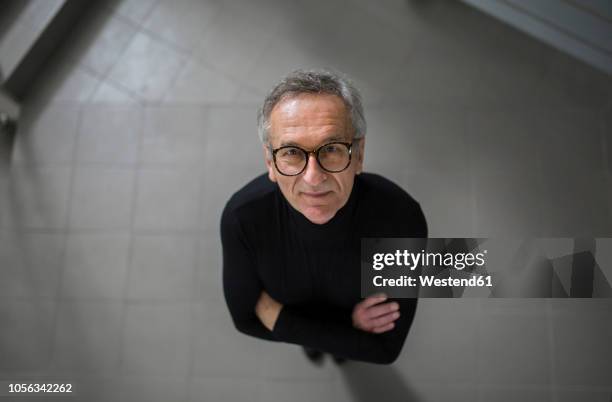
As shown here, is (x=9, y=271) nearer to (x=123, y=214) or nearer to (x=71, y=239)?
(x=71, y=239)

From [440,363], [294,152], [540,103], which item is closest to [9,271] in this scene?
[294,152]

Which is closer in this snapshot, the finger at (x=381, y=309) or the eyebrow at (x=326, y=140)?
the eyebrow at (x=326, y=140)

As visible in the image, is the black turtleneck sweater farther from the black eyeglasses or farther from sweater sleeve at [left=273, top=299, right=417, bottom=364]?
the black eyeglasses

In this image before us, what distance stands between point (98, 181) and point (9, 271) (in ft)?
1.48

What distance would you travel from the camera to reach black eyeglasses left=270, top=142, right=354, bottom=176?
3.20 feet

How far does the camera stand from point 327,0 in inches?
83.4

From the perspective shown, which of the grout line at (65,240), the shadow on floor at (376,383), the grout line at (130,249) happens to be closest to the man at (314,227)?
the shadow on floor at (376,383)

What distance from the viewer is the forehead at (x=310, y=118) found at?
37.8 inches

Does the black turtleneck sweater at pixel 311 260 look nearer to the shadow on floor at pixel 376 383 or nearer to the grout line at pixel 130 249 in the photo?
the shadow on floor at pixel 376 383

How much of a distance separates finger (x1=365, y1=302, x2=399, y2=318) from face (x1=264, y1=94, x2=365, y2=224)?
333 mm

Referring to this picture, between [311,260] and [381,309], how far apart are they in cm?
20

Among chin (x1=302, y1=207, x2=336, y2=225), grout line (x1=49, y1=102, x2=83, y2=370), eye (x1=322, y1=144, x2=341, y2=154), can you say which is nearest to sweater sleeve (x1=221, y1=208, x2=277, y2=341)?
chin (x1=302, y1=207, x2=336, y2=225)

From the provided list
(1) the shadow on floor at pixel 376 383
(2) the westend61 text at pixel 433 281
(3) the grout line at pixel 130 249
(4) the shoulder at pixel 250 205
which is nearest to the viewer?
(4) the shoulder at pixel 250 205

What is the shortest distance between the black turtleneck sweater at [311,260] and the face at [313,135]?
109 mm
